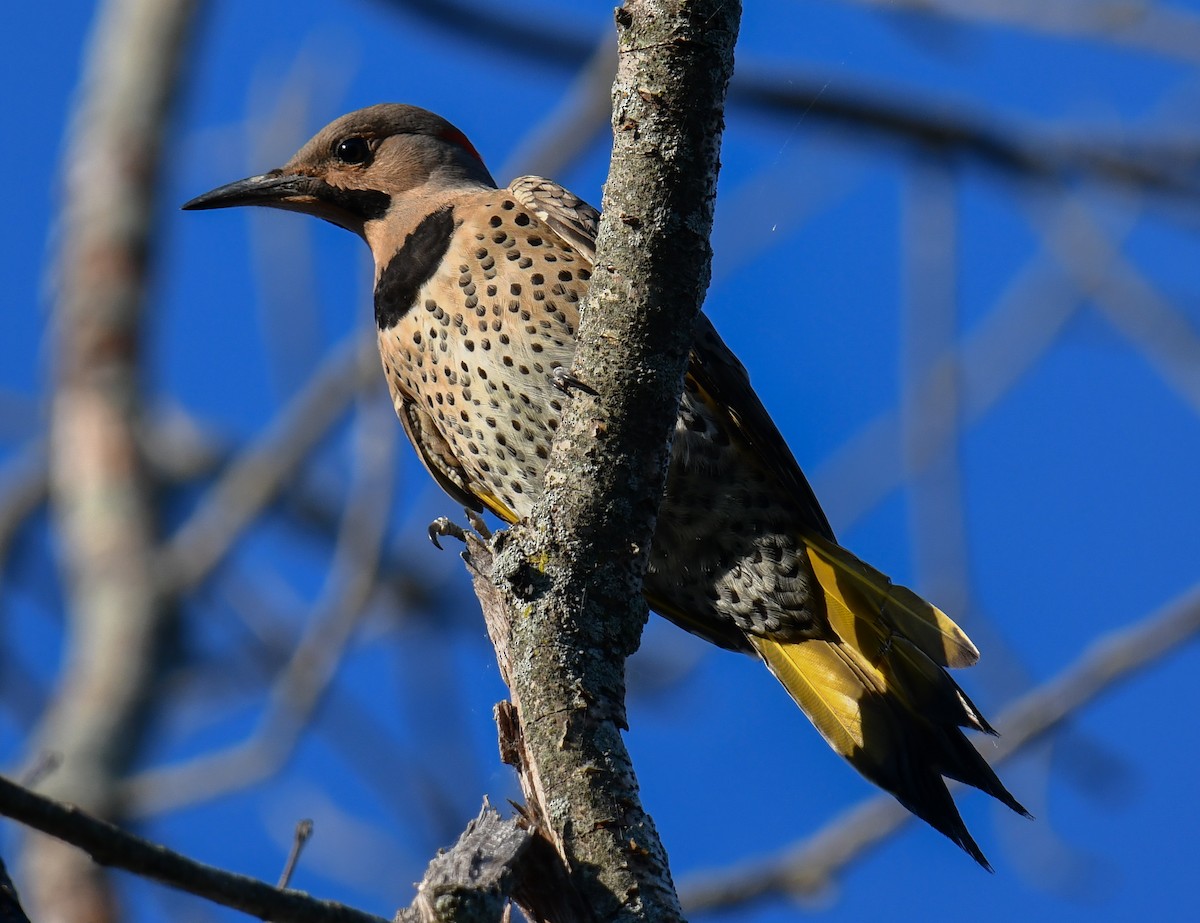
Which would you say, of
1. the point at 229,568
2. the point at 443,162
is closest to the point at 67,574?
the point at 229,568

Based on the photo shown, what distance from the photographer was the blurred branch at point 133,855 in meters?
1.62

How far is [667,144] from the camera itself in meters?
2.55

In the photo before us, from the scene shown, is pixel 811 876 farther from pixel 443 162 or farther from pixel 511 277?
pixel 443 162

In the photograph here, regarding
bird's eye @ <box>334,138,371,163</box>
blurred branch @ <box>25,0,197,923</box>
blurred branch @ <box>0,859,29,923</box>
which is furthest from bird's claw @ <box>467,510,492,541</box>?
blurred branch @ <box>25,0,197,923</box>

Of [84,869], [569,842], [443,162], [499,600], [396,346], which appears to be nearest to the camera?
[569,842]

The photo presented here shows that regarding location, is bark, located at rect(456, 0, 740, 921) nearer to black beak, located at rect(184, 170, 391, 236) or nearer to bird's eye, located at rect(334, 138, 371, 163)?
black beak, located at rect(184, 170, 391, 236)

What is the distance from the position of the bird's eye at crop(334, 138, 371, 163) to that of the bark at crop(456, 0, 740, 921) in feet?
7.13

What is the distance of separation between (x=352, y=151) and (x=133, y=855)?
328 centimetres

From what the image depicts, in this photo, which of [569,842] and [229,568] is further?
[229,568]

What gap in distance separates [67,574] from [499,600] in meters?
5.73

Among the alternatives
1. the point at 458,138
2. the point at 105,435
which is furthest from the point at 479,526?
the point at 105,435

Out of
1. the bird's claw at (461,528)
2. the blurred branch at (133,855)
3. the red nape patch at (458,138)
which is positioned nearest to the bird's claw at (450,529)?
the bird's claw at (461,528)

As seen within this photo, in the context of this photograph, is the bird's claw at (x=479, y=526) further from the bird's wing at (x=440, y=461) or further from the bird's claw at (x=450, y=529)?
the bird's wing at (x=440, y=461)

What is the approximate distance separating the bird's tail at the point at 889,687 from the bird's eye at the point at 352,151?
1.85 m
